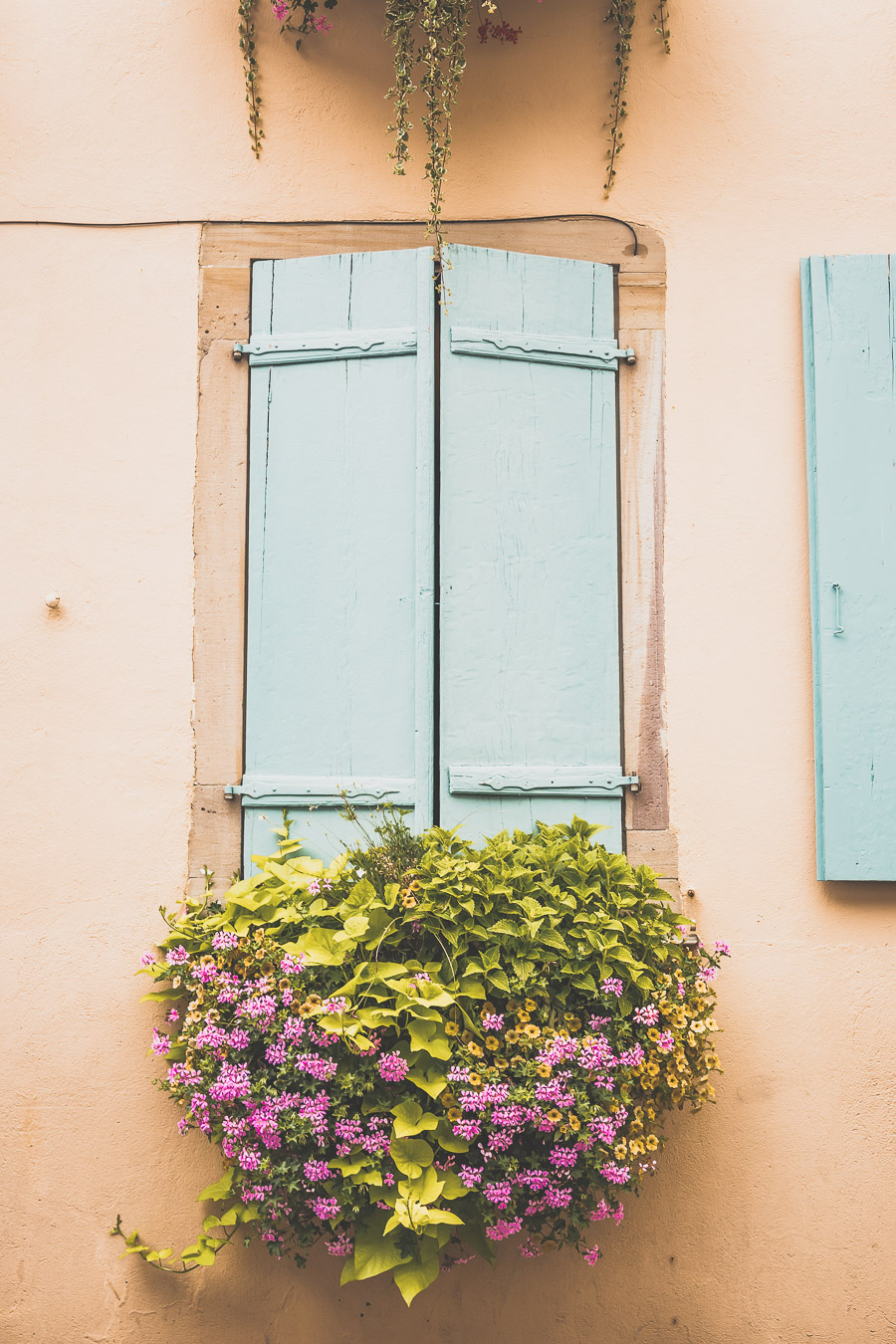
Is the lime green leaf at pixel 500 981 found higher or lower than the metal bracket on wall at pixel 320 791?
lower

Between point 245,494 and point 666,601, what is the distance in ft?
4.29

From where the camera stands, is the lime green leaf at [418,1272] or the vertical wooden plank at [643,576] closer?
the lime green leaf at [418,1272]

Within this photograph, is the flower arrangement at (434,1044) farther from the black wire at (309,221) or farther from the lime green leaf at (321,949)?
the black wire at (309,221)

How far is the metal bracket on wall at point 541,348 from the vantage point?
2867 mm

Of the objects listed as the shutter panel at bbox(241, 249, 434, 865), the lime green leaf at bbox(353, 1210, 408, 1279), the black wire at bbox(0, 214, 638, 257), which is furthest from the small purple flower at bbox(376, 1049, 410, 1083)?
the black wire at bbox(0, 214, 638, 257)

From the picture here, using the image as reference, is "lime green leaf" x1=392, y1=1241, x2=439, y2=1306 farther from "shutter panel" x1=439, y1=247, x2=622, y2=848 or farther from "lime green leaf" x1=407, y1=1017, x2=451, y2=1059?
"shutter panel" x1=439, y1=247, x2=622, y2=848

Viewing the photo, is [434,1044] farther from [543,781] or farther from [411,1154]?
[543,781]

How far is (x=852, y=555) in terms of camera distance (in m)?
2.85

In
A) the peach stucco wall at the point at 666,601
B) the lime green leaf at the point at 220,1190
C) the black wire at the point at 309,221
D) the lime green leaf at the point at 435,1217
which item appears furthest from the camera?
the black wire at the point at 309,221

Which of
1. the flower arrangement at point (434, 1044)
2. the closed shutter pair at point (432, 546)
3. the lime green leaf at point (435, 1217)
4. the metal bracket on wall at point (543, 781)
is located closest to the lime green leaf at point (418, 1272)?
the flower arrangement at point (434, 1044)

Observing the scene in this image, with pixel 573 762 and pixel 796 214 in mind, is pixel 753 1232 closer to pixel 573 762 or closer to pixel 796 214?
pixel 573 762

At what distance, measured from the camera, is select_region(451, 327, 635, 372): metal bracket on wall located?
2.87m

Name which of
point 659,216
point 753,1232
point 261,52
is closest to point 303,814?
point 753,1232

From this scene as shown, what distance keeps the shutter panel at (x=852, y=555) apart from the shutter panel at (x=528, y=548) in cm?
60
